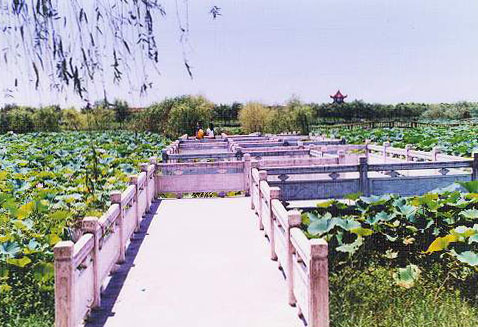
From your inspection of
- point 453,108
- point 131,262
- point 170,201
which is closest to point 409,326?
point 131,262

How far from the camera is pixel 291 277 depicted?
175 inches

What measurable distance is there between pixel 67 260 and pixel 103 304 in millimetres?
1290

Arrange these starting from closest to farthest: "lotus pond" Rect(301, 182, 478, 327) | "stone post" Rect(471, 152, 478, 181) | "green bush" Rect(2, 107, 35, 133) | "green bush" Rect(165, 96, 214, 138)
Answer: "lotus pond" Rect(301, 182, 478, 327) < "stone post" Rect(471, 152, 478, 181) < "green bush" Rect(165, 96, 214, 138) < "green bush" Rect(2, 107, 35, 133)

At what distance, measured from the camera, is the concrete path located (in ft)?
14.0

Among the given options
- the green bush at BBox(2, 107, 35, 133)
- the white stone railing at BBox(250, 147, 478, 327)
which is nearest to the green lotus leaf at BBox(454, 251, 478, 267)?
the white stone railing at BBox(250, 147, 478, 327)

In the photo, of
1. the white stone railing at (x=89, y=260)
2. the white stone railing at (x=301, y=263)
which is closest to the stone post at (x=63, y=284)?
the white stone railing at (x=89, y=260)

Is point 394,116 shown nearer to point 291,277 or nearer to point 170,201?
point 170,201

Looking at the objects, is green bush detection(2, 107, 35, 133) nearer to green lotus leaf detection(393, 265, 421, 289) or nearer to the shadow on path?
the shadow on path

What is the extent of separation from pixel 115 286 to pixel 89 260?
97 cm

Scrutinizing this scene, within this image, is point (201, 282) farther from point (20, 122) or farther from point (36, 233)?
point (20, 122)

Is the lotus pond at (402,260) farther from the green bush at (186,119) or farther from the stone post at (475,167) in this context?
the green bush at (186,119)

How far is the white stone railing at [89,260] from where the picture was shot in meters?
3.49

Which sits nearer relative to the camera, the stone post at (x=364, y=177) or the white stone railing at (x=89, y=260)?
the white stone railing at (x=89, y=260)

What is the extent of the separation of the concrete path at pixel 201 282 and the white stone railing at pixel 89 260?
0.24m
